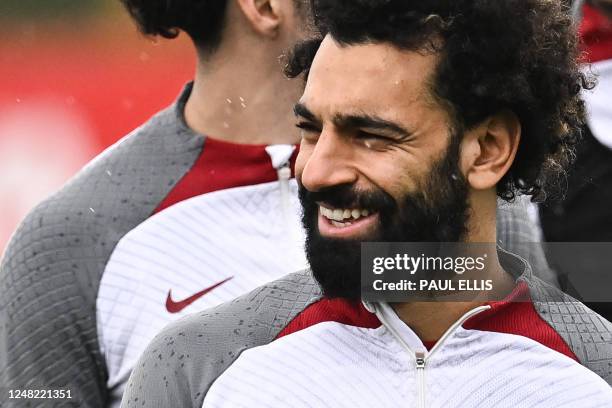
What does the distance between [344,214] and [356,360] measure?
0.25 metres

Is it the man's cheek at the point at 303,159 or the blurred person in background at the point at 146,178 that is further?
the blurred person in background at the point at 146,178

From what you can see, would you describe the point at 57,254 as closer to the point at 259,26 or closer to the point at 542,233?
the point at 259,26

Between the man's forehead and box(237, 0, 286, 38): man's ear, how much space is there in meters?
0.95

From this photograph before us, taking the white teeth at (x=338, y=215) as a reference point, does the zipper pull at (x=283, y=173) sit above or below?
above

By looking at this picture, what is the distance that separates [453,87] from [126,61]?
17.9 ft

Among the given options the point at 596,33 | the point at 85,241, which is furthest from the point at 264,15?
the point at 596,33

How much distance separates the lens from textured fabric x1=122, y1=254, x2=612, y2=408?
2.52 m

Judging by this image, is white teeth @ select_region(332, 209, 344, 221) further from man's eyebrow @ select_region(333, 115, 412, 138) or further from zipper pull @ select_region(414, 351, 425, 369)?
zipper pull @ select_region(414, 351, 425, 369)

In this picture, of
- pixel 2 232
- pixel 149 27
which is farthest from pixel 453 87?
pixel 2 232

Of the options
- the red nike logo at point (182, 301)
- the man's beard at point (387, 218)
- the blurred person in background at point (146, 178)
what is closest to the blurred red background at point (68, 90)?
the blurred person in background at point (146, 178)

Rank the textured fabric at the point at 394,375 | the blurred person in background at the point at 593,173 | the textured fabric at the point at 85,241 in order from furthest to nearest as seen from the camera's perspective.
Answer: the blurred person in background at the point at 593,173, the textured fabric at the point at 85,241, the textured fabric at the point at 394,375

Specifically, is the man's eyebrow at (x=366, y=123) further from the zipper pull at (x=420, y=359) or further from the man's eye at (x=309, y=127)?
the zipper pull at (x=420, y=359)

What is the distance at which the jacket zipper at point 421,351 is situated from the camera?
8.29ft

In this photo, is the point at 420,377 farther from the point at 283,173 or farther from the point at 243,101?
the point at 243,101
